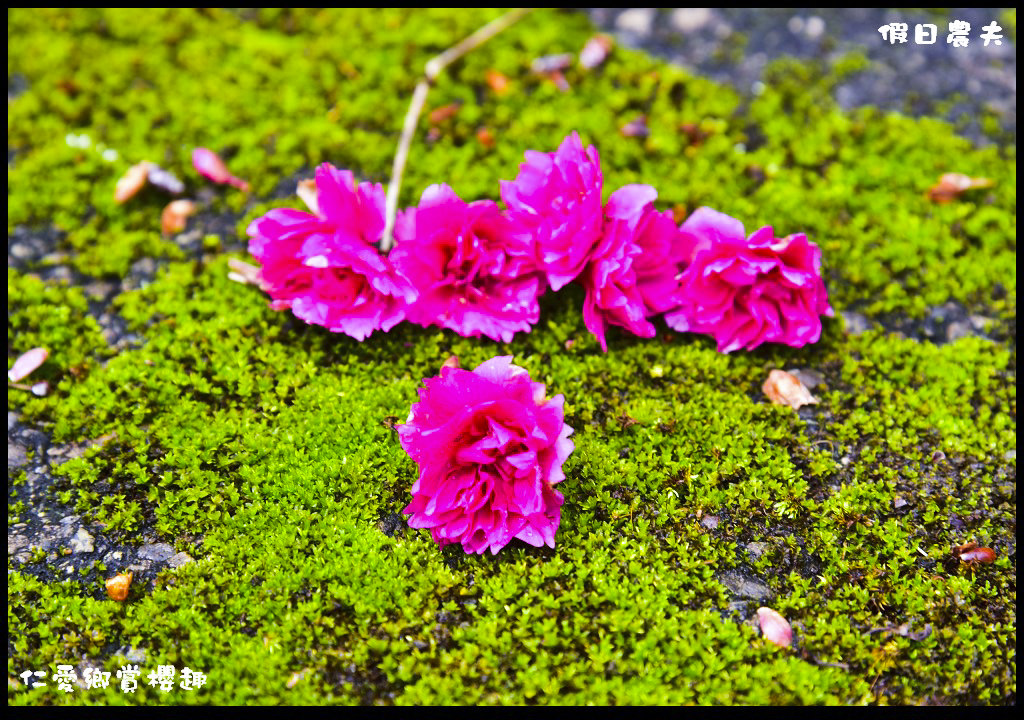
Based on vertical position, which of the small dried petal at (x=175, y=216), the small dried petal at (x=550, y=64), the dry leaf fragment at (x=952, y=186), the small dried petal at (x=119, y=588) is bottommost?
the small dried petal at (x=119, y=588)

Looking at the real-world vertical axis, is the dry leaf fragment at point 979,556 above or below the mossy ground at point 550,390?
below

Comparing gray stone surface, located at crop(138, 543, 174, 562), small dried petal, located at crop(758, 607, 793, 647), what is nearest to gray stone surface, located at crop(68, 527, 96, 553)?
gray stone surface, located at crop(138, 543, 174, 562)

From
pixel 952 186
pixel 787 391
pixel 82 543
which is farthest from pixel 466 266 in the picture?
pixel 952 186

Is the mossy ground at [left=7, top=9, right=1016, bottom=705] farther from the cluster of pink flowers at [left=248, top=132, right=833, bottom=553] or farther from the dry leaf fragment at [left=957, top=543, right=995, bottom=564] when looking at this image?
the cluster of pink flowers at [left=248, top=132, right=833, bottom=553]

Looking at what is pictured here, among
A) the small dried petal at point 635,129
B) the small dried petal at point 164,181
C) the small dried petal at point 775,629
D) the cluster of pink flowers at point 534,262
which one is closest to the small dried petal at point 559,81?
the small dried petal at point 635,129

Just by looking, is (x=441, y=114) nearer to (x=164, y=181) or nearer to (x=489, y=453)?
(x=164, y=181)

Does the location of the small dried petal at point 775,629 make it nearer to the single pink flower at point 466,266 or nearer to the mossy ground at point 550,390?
the mossy ground at point 550,390
